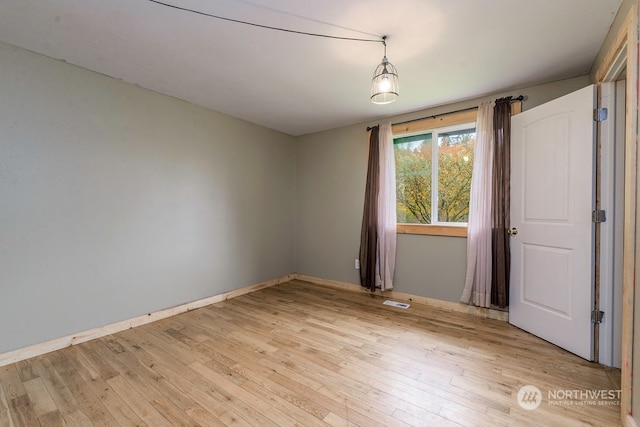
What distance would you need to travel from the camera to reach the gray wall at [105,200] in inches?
84.8

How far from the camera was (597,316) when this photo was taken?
208 centimetres

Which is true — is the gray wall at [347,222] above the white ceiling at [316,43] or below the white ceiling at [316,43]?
below

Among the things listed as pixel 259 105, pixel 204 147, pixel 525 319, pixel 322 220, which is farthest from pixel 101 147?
pixel 525 319

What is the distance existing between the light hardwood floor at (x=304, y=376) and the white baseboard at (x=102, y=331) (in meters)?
0.07

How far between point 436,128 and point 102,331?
4283 millimetres

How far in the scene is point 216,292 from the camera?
3568mm

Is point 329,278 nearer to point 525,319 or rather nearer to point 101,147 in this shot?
point 525,319

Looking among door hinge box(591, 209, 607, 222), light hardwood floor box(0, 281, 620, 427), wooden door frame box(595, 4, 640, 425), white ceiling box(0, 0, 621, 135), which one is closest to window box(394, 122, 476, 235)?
white ceiling box(0, 0, 621, 135)

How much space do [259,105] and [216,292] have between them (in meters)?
2.51

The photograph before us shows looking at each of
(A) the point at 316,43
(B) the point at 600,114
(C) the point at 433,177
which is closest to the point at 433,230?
(C) the point at 433,177

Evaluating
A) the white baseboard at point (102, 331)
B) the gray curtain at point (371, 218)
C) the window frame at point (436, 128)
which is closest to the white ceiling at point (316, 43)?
the window frame at point (436, 128)

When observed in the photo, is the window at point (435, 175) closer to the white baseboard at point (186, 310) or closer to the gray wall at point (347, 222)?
the gray wall at point (347, 222)

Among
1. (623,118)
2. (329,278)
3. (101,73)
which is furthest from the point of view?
(329,278)
